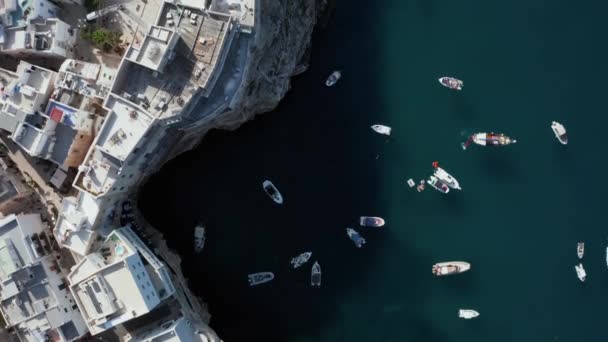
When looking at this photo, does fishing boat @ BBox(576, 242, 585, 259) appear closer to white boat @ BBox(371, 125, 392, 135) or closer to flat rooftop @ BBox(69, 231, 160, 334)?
white boat @ BBox(371, 125, 392, 135)

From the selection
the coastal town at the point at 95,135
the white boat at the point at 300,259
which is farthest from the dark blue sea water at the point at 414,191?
the coastal town at the point at 95,135

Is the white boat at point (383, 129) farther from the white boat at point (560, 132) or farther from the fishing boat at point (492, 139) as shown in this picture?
the white boat at point (560, 132)

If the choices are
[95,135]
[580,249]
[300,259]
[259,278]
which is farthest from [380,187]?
[95,135]

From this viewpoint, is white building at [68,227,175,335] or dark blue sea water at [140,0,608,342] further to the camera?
dark blue sea water at [140,0,608,342]

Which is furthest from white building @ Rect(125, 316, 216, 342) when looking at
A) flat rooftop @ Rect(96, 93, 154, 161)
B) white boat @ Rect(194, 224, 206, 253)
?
flat rooftop @ Rect(96, 93, 154, 161)

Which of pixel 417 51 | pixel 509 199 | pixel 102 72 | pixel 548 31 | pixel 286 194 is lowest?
pixel 286 194

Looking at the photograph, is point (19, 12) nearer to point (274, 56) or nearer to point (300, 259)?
point (274, 56)

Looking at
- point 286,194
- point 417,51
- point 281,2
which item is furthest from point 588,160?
point 281,2

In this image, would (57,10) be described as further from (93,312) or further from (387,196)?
(387,196)
